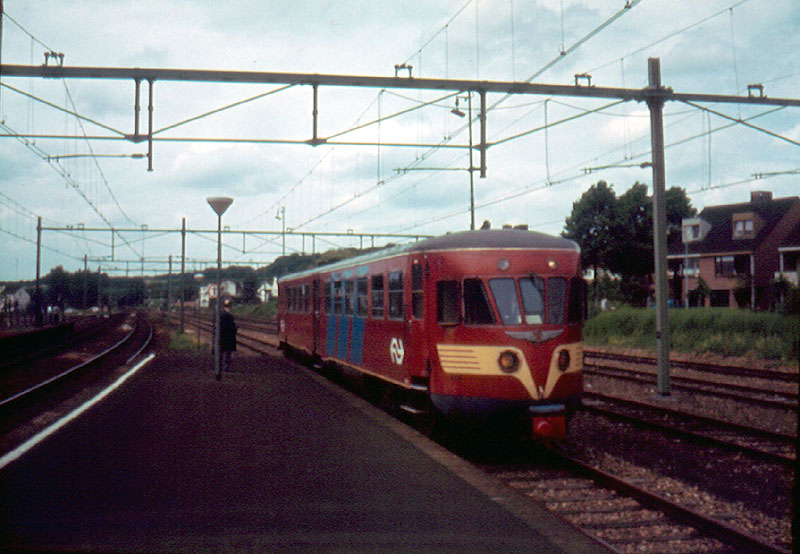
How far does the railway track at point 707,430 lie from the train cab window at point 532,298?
9.67 ft

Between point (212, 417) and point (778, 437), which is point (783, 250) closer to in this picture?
point (778, 437)

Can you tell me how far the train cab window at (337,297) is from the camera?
16.0 m

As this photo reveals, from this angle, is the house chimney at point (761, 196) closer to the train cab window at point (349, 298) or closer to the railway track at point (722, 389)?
the railway track at point (722, 389)

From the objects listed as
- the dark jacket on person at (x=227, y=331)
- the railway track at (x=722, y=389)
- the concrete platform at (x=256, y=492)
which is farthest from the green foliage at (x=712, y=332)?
the concrete platform at (x=256, y=492)

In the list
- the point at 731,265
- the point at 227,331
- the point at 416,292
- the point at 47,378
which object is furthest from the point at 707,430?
the point at 731,265

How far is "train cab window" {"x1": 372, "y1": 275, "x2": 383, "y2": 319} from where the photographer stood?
1255 cm

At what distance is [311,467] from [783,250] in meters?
40.5

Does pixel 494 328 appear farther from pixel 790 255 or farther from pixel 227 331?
pixel 790 255

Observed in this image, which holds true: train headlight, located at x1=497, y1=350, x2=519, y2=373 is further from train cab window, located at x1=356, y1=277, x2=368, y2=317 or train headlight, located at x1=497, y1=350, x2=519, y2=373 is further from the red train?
train cab window, located at x1=356, y1=277, x2=368, y2=317

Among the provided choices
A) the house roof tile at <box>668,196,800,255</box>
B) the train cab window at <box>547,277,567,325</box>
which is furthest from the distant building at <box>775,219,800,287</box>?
the train cab window at <box>547,277,567,325</box>

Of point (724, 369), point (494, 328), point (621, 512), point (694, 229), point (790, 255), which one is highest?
point (694, 229)

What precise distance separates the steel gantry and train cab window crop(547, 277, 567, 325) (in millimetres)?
4447

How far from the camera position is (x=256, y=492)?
7.12m

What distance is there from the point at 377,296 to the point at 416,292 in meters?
2.11
